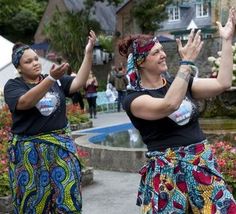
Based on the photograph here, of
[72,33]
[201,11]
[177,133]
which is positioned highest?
[201,11]

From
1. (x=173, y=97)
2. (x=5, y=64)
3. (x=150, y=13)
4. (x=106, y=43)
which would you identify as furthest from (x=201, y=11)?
(x=173, y=97)

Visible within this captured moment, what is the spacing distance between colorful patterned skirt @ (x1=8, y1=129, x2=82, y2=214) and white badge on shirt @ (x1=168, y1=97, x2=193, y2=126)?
53.5 inches

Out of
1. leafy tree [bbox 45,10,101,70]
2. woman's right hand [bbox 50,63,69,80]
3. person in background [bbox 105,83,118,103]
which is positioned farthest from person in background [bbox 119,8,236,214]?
leafy tree [bbox 45,10,101,70]

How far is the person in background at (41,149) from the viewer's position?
4953mm

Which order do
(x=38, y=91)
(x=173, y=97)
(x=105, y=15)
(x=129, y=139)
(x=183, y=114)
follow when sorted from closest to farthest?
(x=173, y=97) → (x=183, y=114) → (x=38, y=91) → (x=129, y=139) → (x=105, y=15)

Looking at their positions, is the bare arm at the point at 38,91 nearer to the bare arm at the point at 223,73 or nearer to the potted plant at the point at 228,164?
the bare arm at the point at 223,73

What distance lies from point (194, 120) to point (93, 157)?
20.1ft

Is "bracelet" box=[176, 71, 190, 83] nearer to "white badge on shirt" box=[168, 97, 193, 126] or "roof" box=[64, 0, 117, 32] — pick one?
"white badge on shirt" box=[168, 97, 193, 126]

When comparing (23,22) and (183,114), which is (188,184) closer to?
(183,114)

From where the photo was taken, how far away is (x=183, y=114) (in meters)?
3.91

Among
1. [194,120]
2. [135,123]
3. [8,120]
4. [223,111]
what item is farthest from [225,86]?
[8,120]

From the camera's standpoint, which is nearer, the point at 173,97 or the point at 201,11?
the point at 173,97

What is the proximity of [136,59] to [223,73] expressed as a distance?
57cm

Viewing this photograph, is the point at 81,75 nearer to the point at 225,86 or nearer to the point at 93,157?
the point at 225,86
